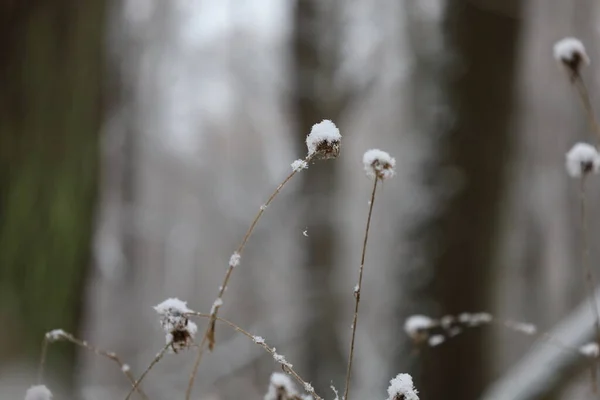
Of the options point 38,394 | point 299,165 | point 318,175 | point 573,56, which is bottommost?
point 38,394

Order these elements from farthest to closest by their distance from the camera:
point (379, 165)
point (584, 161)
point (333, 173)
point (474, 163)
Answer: point (333, 173)
point (474, 163)
point (584, 161)
point (379, 165)

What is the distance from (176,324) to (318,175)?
4.19 metres

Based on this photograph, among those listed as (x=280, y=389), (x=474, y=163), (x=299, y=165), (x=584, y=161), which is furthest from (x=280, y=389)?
(x=474, y=163)

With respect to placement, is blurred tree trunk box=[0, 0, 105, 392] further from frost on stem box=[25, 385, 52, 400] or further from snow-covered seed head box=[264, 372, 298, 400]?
snow-covered seed head box=[264, 372, 298, 400]

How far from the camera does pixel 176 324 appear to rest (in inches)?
22.7

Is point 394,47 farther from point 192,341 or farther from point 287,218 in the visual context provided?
point 192,341

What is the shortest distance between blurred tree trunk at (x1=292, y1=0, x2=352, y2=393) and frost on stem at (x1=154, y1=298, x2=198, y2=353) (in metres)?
4.05

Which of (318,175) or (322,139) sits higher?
(318,175)

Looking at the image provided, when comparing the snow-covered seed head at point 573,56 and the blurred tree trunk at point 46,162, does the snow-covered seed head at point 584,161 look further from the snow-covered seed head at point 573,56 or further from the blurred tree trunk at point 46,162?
the blurred tree trunk at point 46,162

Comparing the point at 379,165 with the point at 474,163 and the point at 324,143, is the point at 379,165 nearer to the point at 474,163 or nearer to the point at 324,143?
the point at 324,143

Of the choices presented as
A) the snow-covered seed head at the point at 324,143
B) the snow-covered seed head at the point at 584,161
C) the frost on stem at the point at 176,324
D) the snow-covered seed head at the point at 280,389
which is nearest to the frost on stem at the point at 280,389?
the snow-covered seed head at the point at 280,389

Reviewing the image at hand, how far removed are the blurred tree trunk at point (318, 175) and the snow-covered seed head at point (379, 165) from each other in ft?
13.1

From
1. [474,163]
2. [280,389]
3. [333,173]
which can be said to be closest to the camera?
[280,389]

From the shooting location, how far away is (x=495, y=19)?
2.40 metres
